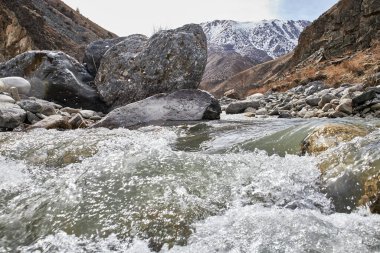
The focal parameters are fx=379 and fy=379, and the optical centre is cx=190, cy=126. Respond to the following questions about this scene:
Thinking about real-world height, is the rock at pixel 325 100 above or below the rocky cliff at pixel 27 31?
below

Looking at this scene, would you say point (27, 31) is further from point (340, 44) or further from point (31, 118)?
point (340, 44)

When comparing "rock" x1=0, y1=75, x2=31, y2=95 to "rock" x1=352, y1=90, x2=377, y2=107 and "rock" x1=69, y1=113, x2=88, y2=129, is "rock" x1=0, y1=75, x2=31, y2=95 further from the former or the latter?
"rock" x1=352, y1=90, x2=377, y2=107

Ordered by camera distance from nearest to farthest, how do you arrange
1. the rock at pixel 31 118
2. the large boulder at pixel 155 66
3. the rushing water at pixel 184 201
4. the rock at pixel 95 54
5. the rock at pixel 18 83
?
the rushing water at pixel 184 201
the rock at pixel 31 118
the rock at pixel 18 83
the large boulder at pixel 155 66
the rock at pixel 95 54

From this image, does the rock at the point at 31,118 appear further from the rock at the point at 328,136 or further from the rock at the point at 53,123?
the rock at the point at 328,136

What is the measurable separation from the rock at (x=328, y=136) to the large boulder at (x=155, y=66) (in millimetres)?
6346

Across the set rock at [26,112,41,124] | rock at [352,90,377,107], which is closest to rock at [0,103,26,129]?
rock at [26,112,41,124]

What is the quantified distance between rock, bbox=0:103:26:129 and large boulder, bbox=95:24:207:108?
3360mm

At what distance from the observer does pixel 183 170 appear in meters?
4.49

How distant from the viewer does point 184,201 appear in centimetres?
362

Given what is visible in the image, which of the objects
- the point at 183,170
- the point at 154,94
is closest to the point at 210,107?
the point at 154,94

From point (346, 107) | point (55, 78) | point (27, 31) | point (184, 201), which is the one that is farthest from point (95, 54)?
point (27, 31)

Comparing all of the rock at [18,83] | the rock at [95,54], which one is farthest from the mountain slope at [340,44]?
the rock at [18,83]

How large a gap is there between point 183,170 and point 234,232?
1.51 metres

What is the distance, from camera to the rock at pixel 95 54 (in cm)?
1318
